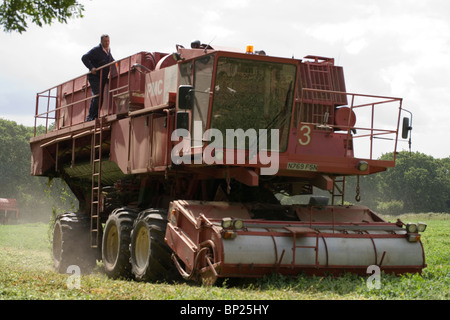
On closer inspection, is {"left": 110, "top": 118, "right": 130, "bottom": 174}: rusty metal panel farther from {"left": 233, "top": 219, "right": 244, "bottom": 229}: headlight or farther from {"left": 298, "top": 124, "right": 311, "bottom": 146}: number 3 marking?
{"left": 233, "top": 219, "right": 244, "bottom": 229}: headlight

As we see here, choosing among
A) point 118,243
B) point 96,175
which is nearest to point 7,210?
point 96,175

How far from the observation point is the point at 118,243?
1224cm

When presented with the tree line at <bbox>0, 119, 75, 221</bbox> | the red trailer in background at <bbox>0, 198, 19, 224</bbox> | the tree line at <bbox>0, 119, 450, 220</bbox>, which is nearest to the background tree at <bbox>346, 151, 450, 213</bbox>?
the tree line at <bbox>0, 119, 450, 220</bbox>

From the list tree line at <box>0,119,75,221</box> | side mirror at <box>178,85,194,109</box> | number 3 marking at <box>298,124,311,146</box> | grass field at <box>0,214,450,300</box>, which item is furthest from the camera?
tree line at <box>0,119,75,221</box>

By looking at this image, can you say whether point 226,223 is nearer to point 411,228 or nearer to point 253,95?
point 253,95

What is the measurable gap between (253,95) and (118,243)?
12.3 feet

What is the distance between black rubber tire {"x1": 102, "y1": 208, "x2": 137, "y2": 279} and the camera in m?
12.0

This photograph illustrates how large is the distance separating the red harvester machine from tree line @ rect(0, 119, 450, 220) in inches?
2128

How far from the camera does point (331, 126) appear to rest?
1139cm

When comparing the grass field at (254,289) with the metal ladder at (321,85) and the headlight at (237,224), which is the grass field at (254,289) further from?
the metal ladder at (321,85)

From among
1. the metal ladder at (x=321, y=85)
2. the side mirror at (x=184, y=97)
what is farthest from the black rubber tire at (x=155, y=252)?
the metal ladder at (x=321, y=85)
